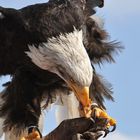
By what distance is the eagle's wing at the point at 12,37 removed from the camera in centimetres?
552

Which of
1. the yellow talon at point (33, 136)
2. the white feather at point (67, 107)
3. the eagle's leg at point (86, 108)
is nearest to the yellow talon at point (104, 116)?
the eagle's leg at point (86, 108)

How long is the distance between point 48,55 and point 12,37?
43 centimetres

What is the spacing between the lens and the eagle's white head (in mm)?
4969

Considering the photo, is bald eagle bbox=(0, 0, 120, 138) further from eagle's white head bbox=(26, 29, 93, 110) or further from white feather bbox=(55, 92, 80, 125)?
white feather bbox=(55, 92, 80, 125)

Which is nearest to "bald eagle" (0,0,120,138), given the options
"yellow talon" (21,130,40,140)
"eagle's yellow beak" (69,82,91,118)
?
"eagle's yellow beak" (69,82,91,118)

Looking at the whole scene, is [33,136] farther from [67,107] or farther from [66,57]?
[67,107]

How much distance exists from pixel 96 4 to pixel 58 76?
879mm

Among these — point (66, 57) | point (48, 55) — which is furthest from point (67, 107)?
point (66, 57)

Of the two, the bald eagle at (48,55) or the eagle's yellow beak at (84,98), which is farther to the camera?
the bald eagle at (48,55)

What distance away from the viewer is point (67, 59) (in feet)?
16.8

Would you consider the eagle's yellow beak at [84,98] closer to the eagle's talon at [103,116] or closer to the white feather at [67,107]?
the eagle's talon at [103,116]

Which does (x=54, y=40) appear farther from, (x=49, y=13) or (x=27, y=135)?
(x=27, y=135)

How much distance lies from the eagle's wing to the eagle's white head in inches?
5.4

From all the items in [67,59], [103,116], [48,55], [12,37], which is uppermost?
[12,37]
